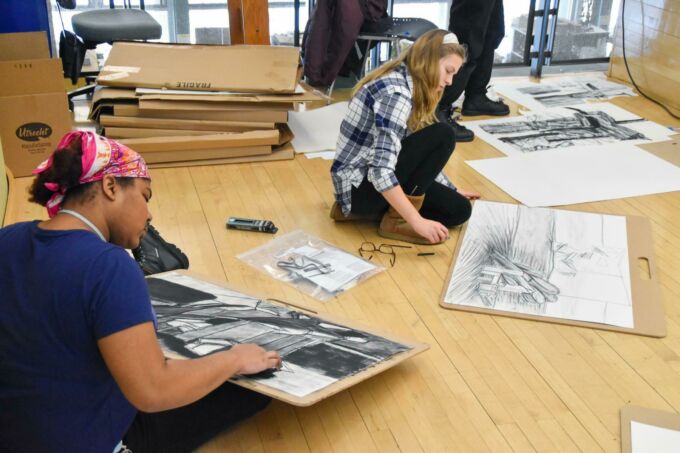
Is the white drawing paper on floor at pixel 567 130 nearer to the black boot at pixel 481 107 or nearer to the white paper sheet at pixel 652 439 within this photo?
the black boot at pixel 481 107

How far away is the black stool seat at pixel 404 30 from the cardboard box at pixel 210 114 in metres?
0.85

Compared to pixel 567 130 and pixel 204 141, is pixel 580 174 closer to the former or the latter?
pixel 567 130

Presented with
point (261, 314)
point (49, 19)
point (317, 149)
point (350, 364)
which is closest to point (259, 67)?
point (317, 149)

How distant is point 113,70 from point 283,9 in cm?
147

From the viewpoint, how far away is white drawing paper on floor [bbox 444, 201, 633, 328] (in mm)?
2277

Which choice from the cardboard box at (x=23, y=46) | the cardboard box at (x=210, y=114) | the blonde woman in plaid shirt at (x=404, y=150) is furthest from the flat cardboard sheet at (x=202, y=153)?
the blonde woman in plaid shirt at (x=404, y=150)

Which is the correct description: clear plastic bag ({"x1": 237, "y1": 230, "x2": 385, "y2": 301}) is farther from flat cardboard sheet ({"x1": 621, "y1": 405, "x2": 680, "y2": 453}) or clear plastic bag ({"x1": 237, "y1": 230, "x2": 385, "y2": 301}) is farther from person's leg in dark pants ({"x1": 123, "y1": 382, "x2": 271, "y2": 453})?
flat cardboard sheet ({"x1": 621, "y1": 405, "x2": 680, "y2": 453})

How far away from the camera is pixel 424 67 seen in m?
2.48

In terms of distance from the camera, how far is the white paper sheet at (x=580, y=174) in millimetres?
3070

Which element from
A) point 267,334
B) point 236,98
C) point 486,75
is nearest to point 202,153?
point 236,98

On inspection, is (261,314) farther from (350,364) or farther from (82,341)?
(82,341)

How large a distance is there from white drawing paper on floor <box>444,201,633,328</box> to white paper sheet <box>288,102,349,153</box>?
1.01 metres

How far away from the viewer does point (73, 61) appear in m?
3.88

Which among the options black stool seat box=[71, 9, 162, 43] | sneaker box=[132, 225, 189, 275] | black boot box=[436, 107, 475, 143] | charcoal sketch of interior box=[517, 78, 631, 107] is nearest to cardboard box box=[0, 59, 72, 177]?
black stool seat box=[71, 9, 162, 43]
